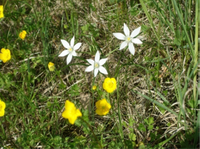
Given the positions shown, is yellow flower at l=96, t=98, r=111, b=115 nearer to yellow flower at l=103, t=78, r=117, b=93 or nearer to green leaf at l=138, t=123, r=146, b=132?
yellow flower at l=103, t=78, r=117, b=93

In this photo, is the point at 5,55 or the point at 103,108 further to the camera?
the point at 5,55

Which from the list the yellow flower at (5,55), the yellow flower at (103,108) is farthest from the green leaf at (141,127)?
the yellow flower at (5,55)

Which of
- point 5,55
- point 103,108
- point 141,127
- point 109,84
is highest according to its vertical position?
point 5,55

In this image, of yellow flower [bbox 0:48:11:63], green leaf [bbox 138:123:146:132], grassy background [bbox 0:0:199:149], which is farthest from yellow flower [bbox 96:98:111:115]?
yellow flower [bbox 0:48:11:63]

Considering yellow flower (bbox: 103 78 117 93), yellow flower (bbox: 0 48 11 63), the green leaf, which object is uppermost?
yellow flower (bbox: 0 48 11 63)

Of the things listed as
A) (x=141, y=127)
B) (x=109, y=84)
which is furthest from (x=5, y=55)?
(x=141, y=127)

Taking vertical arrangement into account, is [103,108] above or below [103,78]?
below


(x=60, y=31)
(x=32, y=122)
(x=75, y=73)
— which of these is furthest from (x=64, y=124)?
(x=60, y=31)

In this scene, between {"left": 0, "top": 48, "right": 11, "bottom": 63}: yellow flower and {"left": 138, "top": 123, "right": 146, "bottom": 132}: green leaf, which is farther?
{"left": 0, "top": 48, "right": 11, "bottom": 63}: yellow flower

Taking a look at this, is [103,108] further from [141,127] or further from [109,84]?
[141,127]
